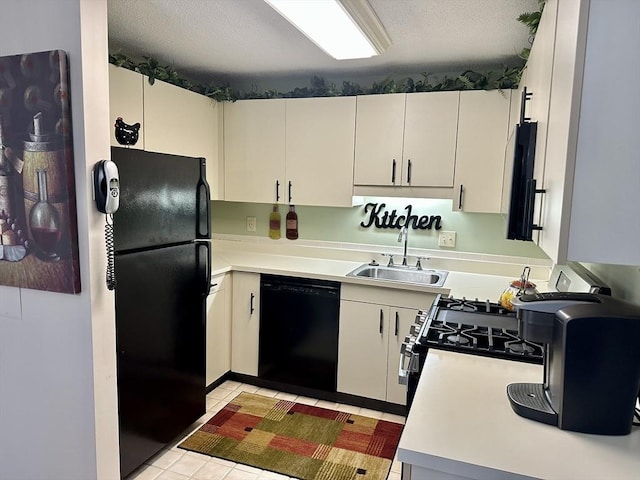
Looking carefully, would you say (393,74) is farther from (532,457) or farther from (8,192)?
(532,457)

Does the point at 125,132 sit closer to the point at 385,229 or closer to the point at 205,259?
the point at 205,259

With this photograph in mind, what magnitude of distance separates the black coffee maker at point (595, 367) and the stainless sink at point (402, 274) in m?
1.85

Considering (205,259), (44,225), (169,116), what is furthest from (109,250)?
(169,116)

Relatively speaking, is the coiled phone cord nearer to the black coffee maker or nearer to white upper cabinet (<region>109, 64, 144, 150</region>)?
white upper cabinet (<region>109, 64, 144, 150</region>)

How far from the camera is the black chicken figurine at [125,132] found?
2.35 meters

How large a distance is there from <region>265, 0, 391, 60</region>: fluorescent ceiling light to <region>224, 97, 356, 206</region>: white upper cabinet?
0.68 meters

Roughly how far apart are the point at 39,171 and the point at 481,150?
7.90 ft

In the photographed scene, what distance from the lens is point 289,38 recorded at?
2.44m

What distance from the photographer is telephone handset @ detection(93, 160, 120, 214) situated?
1673 mm

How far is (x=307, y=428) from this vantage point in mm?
2676

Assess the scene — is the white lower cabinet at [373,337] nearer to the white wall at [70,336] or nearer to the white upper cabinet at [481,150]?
the white upper cabinet at [481,150]

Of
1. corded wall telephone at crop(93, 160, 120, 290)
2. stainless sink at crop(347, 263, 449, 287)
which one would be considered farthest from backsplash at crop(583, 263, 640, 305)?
corded wall telephone at crop(93, 160, 120, 290)

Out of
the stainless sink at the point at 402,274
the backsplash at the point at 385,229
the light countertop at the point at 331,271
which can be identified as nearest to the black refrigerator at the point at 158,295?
the light countertop at the point at 331,271

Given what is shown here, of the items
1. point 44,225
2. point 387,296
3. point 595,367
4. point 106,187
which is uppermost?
point 106,187
